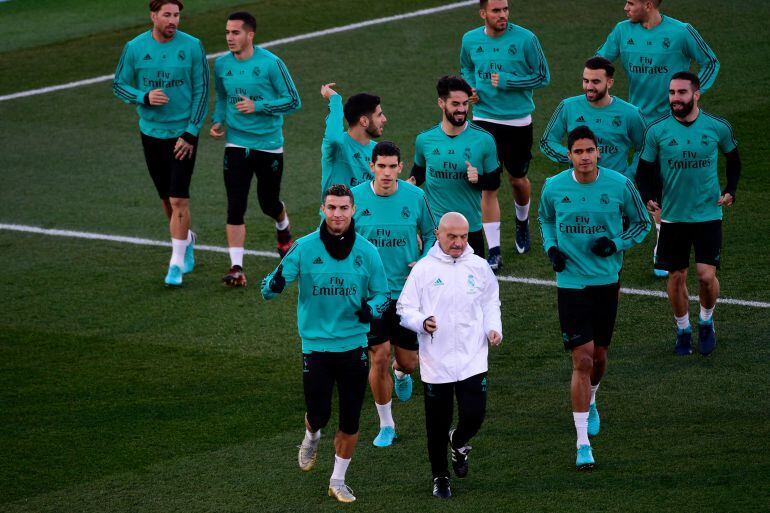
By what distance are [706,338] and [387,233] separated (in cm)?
324

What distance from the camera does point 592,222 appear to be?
9.42 metres

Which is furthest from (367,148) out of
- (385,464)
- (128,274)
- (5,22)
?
(5,22)

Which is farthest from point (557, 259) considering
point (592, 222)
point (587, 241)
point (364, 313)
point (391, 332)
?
point (364, 313)

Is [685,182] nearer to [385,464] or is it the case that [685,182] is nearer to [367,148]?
[367,148]

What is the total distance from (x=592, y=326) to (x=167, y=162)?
18.3ft

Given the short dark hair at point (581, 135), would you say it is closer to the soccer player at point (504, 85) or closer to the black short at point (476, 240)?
the black short at point (476, 240)

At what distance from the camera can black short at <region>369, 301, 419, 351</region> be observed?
9.50m

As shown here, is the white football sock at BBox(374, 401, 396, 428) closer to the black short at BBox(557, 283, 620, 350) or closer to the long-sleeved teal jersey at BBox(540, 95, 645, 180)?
the black short at BBox(557, 283, 620, 350)

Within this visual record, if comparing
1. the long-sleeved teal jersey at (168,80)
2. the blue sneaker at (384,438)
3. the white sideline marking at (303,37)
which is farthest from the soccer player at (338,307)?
the white sideline marking at (303,37)

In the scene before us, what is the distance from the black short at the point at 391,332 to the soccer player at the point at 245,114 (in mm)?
3687

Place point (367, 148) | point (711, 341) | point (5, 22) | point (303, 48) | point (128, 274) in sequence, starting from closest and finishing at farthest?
point (367, 148), point (711, 341), point (128, 274), point (303, 48), point (5, 22)

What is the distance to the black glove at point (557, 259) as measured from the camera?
30.8 ft

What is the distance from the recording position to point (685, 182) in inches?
429

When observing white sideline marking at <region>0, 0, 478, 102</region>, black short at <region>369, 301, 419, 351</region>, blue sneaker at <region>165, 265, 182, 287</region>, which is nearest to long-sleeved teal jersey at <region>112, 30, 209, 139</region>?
blue sneaker at <region>165, 265, 182, 287</region>
